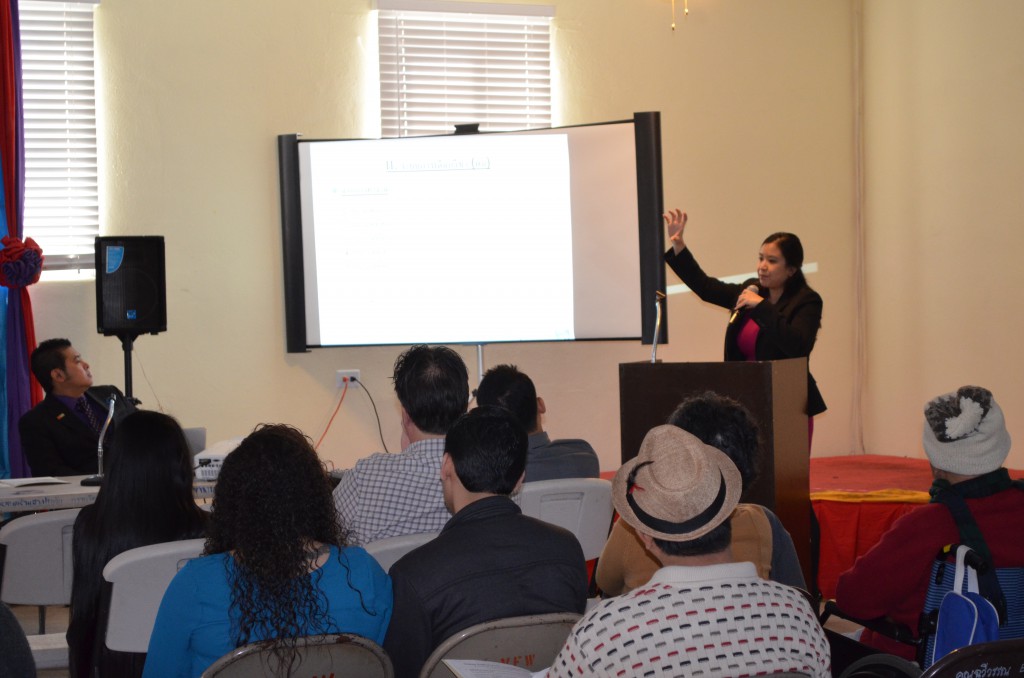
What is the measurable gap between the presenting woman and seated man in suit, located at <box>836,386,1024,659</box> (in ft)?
5.14

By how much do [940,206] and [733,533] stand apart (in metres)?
3.95

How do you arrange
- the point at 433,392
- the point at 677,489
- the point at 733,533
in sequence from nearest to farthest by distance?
the point at 677,489 < the point at 733,533 < the point at 433,392

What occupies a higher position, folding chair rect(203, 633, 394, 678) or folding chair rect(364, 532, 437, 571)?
folding chair rect(364, 532, 437, 571)

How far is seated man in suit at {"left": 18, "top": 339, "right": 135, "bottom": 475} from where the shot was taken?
4.03 metres

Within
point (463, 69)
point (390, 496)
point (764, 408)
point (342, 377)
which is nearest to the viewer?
point (390, 496)

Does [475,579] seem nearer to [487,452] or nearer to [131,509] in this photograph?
[487,452]

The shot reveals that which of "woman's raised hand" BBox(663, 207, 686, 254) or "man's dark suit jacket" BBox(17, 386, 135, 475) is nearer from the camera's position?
"man's dark suit jacket" BBox(17, 386, 135, 475)

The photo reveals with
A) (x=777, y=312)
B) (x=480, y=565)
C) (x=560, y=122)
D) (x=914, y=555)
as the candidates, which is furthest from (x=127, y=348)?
(x=914, y=555)

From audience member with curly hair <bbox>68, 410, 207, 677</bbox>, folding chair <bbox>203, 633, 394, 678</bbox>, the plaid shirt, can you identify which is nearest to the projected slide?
the plaid shirt

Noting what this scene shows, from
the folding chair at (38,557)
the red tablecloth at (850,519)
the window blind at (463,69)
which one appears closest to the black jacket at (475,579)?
the folding chair at (38,557)

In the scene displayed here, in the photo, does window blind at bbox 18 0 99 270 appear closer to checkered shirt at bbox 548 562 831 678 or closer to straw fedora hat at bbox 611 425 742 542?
straw fedora hat at bbox 611 425 742 542

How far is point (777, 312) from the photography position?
374 centimetres

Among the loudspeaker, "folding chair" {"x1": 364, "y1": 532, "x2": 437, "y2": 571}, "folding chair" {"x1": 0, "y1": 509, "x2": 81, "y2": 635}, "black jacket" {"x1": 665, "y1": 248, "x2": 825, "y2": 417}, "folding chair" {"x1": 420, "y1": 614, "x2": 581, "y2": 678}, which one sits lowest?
"folding chair" {"x1": 0, "y1": 509, "x2": 81, "y2": 635}

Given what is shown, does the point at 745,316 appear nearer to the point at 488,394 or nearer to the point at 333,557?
the point at 488,394
